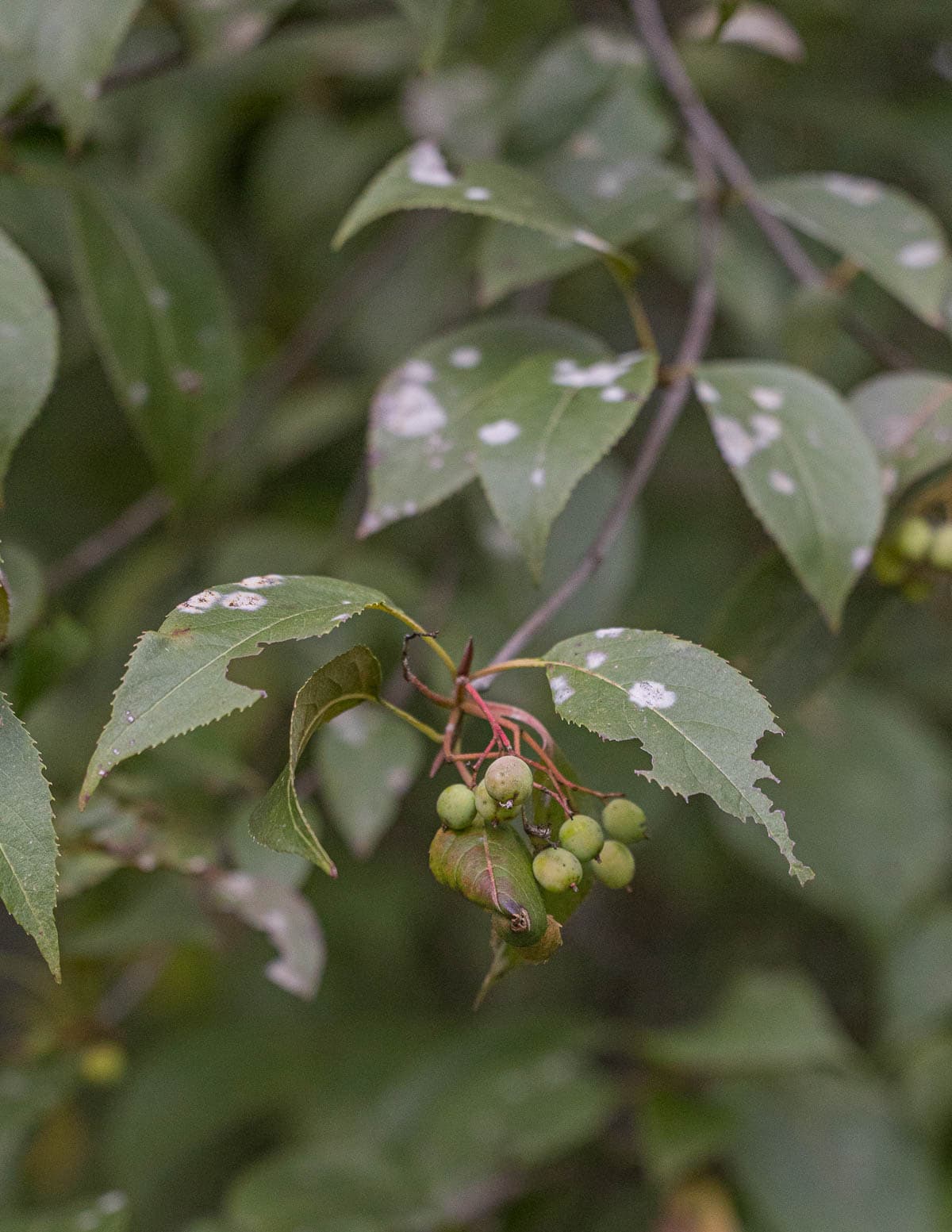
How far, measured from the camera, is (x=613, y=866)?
731 millimetres

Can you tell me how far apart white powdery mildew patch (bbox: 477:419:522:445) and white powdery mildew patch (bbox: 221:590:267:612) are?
280 mm

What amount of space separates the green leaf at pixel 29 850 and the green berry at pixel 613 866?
0.32 m

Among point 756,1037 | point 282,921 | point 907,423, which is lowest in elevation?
point 756,1037

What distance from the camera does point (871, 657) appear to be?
2211 mm

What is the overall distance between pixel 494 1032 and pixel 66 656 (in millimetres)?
1055

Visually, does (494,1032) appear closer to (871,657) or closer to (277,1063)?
(277,1063)

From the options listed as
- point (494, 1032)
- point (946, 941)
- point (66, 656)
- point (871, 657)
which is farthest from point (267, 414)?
point (946, 941)

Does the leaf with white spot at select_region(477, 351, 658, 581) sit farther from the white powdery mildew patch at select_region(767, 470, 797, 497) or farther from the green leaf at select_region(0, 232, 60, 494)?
the green leaf at select_region(0, 232, 60, 494)

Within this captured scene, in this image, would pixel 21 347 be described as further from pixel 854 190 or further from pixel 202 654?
pixel 854 190

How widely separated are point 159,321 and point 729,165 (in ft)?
2.09

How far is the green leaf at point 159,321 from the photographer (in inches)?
45.5

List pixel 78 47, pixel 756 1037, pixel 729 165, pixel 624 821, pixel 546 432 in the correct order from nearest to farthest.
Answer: pixel 624 821, pixel 546 432, pixel 78 47, pixel 729 165, pixel 756 1037

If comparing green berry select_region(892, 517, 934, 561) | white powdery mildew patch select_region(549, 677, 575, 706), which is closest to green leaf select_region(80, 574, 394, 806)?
white powdery mildew patch select_region(549, 677, 575, 706)

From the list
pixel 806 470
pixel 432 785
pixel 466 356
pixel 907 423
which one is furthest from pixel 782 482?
pixel 432 785
